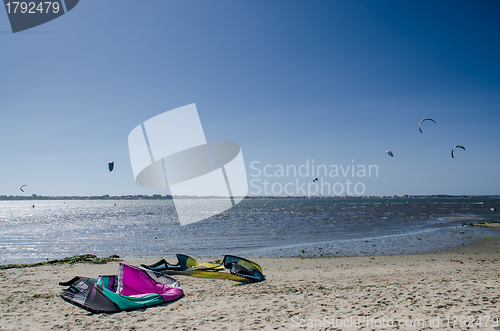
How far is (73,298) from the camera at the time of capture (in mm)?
5629

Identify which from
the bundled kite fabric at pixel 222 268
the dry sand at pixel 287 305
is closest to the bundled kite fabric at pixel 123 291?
the dry sand at pixel 287 305

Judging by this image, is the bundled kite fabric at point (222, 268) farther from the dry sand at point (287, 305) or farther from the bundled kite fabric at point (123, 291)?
the bundled kite fabric at point (123, 291)

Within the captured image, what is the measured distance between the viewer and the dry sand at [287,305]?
14.3 feet

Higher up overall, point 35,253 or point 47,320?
point 47,320

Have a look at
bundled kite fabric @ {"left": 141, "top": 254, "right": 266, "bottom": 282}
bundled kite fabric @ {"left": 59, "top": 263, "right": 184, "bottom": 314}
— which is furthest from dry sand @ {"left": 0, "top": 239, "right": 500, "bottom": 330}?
bundled kite fabric @ {"left": 141, "top": 254, "right": 266, "bottom": 282}

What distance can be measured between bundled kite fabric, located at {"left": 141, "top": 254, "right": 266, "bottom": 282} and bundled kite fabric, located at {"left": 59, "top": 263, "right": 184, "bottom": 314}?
5.47 ft

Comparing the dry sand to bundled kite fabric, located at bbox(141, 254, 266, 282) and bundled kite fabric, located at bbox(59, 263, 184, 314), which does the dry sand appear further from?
bundled kite fabric, located at bbox(141, 254, 266, 282)

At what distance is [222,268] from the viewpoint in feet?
27.6

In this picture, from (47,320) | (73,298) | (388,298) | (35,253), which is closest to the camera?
(47,320)

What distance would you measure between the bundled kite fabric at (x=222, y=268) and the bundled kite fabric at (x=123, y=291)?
167cm

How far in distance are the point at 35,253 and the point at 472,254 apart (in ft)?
64.8

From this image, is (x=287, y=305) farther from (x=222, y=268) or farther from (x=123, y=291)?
(x=222, y=268)

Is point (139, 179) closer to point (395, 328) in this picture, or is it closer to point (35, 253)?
point (35, 253)

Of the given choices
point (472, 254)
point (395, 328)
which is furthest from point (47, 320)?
point (472, 254)
